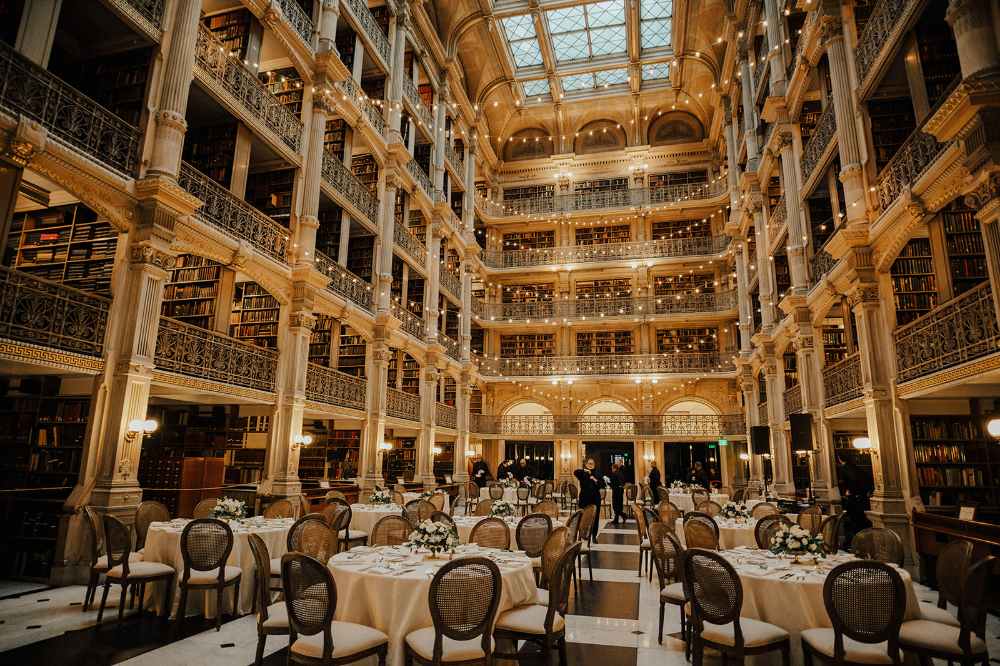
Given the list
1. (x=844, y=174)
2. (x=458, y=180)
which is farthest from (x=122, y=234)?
(x=458, y=180)

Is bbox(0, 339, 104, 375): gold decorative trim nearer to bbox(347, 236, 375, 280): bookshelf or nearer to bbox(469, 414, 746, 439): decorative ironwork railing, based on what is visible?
bbox(347, 236, 375, 280): bookshelf

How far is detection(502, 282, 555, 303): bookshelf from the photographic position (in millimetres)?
21797

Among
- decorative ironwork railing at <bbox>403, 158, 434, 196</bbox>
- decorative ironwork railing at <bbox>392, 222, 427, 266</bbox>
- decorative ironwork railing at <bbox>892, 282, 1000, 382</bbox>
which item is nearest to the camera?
decorative ironwork railing at <bbox>892, 282, 1000, 382</bbox>

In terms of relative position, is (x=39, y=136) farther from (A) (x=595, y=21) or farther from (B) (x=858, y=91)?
(A) (x=595, y=21)

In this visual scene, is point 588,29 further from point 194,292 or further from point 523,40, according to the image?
point 194,292

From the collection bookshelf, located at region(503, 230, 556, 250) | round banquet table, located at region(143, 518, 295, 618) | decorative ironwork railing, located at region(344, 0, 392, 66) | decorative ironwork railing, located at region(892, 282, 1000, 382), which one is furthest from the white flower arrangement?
bookshelf, located at region(503, 230, 556, 250)

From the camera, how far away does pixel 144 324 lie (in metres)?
6.39

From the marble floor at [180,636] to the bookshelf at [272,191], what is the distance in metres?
6.66

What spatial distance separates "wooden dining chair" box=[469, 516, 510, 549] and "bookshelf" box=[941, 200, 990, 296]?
6334 mm

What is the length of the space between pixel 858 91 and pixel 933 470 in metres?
5.36

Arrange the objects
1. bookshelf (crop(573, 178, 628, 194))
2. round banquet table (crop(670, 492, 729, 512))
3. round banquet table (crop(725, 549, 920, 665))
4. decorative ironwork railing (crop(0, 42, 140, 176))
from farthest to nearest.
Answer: bookshelf (crop(573, 178, 628, 194))
round banquet table (crop(670, 492, 729, 512))
decorative ironwork railing (crop(0, 42, 140, 176))
round banquet table (crop(725, 549, 920, 665))

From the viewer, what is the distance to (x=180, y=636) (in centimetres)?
435

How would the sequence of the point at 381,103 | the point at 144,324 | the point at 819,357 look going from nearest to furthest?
1. the point at 144,324
2. the point at 819,357
3. the point at 381,103

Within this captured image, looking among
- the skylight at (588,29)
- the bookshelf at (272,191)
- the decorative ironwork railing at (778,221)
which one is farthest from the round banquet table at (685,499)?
the skylight at (588,29)
